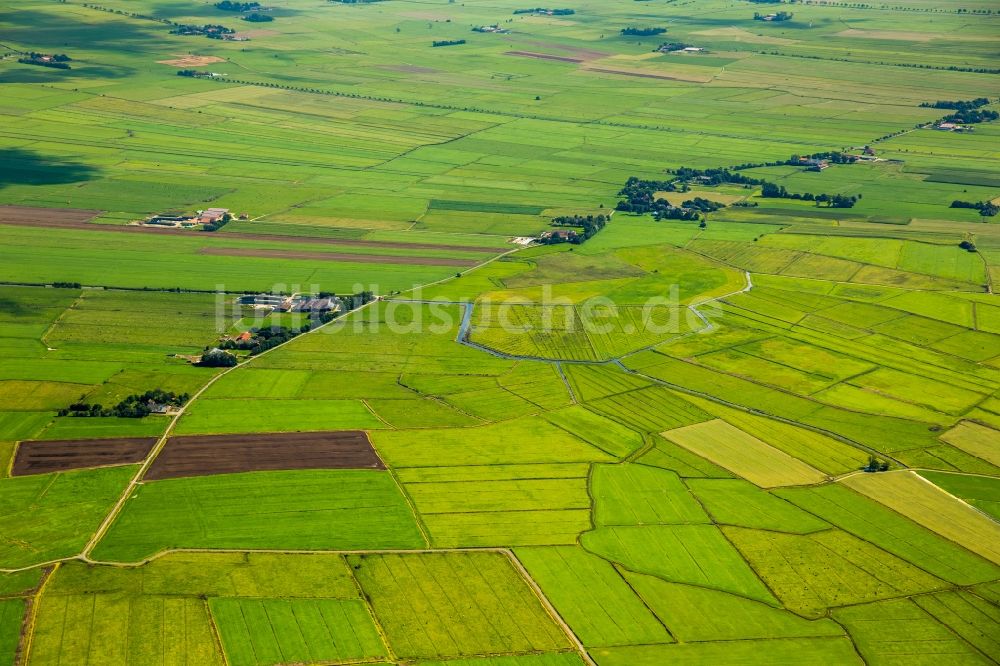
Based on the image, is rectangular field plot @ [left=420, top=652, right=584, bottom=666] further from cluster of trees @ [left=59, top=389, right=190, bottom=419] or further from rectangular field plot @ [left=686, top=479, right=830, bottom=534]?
cluster of trees @ [left=59, top=389, right=190, bottom=419]

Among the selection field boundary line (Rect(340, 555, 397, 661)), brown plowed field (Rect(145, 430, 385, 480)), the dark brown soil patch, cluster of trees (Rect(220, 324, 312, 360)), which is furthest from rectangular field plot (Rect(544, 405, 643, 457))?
the dark brown soil patch

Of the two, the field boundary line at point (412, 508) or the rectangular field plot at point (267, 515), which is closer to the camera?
the rectangular field plot at point (267, 515)

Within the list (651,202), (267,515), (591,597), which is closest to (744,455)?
(591,597)

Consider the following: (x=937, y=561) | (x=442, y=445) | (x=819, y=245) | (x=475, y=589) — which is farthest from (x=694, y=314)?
(x=475, y=589)

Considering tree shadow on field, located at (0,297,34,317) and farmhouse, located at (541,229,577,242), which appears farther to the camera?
farmhouse, located at (541,229,577,242)

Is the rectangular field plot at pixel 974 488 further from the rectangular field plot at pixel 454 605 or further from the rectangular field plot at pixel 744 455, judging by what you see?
the rectangular field plot at pixel 454 605

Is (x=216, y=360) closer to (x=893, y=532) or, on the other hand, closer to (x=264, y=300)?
(x=264, y=300)

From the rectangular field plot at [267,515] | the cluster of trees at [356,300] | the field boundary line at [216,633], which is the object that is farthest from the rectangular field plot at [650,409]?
the field boundary line at [216,633]
